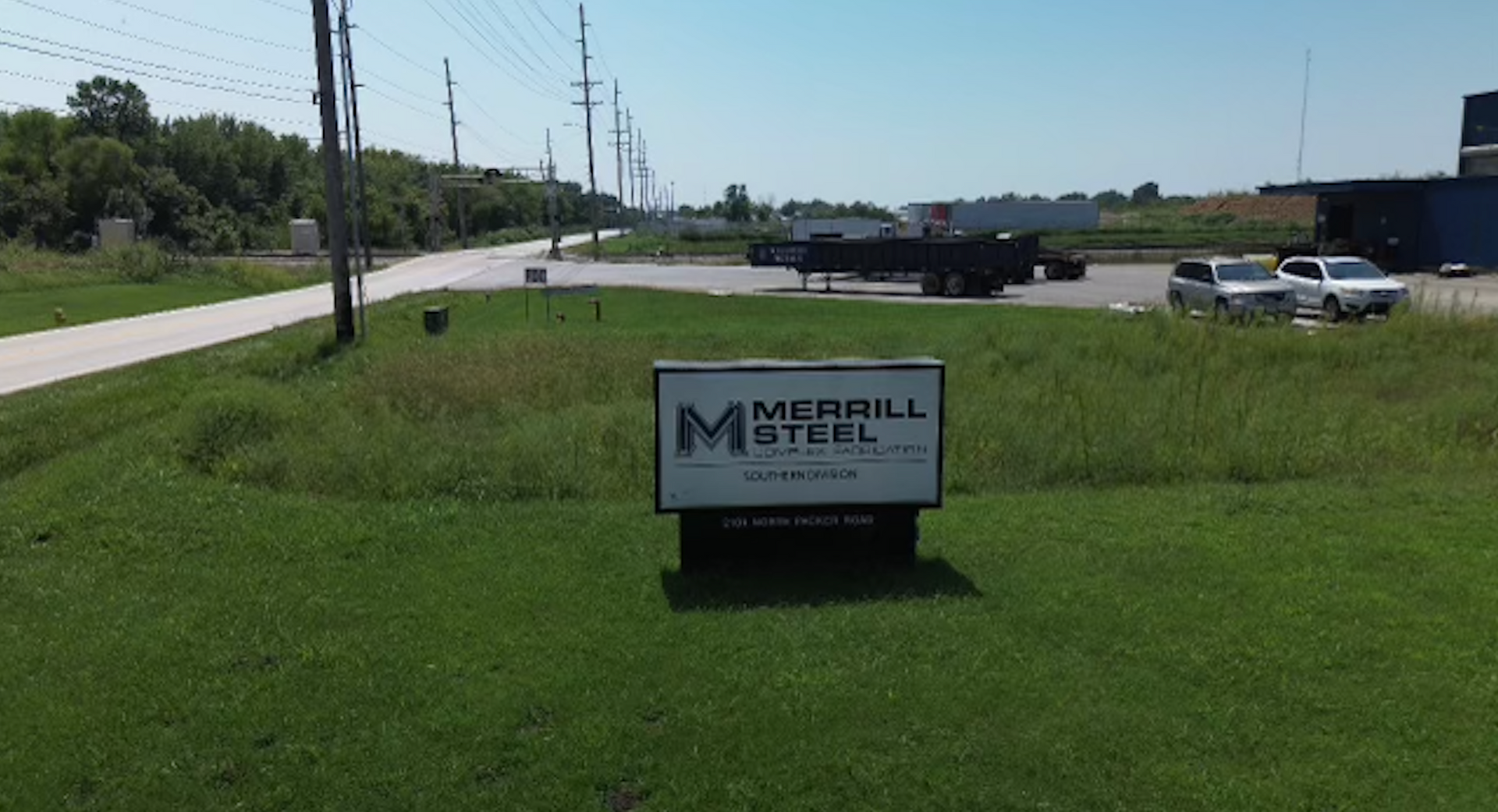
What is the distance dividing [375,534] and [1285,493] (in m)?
7.08

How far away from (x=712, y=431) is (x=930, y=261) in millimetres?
35108

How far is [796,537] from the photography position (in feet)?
23.0

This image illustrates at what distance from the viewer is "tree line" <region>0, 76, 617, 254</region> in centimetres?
9525

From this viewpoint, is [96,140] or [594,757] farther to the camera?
[96,140]

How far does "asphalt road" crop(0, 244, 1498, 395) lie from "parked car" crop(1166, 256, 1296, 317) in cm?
230

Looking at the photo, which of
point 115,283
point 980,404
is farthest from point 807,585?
point 115,283

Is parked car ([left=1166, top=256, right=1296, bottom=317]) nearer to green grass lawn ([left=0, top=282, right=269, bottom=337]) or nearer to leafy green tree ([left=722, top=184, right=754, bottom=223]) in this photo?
green grass lawn ([left=0, top=282, right=269, bottom=337])

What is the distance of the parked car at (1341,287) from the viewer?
26500 mm

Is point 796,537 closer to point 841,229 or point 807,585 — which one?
point 807,585

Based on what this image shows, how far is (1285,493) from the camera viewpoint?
8688mm

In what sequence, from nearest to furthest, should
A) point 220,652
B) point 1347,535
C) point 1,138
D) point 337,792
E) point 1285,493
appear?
point 337,792 < point 220,652 < point 1347,535 < point 1285,493 < point 1,138

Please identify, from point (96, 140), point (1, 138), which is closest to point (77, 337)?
point (96, 140)

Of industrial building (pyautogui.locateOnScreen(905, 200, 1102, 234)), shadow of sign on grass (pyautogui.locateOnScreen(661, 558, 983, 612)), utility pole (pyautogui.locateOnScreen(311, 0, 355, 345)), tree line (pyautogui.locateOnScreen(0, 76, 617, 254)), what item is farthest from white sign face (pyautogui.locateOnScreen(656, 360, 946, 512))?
industrial building (pyautogui.locateOnScreen(905, 200, 1102, 234))

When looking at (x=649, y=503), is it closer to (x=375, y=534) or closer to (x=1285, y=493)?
(x=375, y=534)
